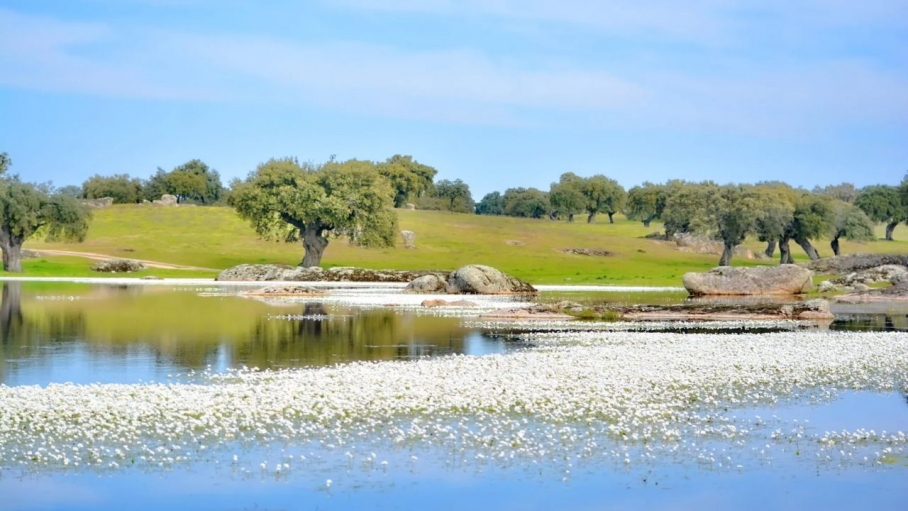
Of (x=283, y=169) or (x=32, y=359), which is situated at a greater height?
(x=283, y=169)

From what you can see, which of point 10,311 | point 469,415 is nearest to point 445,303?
point 10,311

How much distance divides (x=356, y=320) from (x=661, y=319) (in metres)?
13.9

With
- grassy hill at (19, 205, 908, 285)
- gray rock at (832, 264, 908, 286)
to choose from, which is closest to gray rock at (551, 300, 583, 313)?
gray rock at (832, 264, 908, 286)

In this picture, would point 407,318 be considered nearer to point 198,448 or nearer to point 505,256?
point 198,448

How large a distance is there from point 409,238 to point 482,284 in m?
58.5

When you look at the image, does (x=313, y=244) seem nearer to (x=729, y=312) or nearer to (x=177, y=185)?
(x=729, y=312)

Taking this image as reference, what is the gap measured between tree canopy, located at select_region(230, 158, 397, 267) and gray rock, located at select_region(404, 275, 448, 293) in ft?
82.7

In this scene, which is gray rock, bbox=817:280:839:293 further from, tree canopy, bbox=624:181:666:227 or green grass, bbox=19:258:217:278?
tree canopy, bbox=624:181:666:227

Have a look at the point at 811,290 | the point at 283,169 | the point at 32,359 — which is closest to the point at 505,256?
the point at 283,169

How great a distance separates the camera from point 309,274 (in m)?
90.2

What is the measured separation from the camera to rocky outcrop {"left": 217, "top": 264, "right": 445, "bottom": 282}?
88375 mm

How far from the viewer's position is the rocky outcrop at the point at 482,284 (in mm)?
69812

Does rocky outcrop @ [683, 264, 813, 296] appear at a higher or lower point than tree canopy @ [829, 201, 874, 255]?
lower

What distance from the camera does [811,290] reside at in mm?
73625
